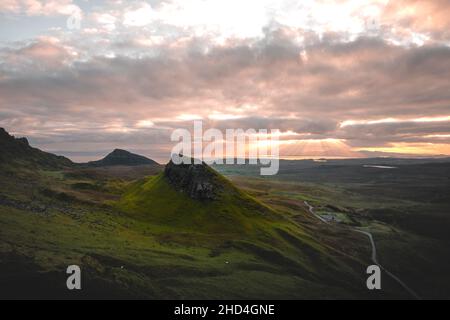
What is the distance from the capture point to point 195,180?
14800 cm

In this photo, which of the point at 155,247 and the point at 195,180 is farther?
the point at 195,180

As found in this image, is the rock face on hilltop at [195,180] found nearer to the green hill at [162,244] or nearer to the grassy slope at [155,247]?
the green hill at [162,244]

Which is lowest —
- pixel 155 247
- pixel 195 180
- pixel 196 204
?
pixel 155 247

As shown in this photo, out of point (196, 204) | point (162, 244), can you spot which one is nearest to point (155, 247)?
point (162, 244)

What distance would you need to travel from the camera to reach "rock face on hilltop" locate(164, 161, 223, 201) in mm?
143875

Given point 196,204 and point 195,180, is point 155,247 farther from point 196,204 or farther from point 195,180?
point 195,180

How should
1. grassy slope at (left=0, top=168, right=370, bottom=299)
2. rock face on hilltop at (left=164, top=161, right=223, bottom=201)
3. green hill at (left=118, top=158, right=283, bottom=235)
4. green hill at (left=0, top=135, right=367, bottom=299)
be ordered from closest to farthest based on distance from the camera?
grassy slope at (left=0, top=168, right=370, bottom=299) < green hill at (left=0, top=135, right=367, bottom=299) < green hill at (left=118, top=158, right=283, bottom=235) < rock face on hilltop at (left=164, top=161, right=223, bottom=201)

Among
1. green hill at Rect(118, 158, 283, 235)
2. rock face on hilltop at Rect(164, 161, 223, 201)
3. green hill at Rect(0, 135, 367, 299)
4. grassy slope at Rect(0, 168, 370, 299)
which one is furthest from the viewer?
rock face on hilltop at Rect(164, 161, 223, 201)

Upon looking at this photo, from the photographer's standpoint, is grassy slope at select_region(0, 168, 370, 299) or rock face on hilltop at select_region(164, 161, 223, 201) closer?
grassy slope at select_region(0, 168, 370, 299)

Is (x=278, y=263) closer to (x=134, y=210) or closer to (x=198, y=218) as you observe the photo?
(x=198, y=218)

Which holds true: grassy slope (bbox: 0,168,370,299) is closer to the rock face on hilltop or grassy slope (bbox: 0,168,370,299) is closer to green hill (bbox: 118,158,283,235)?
green hill (bbox: 118,158,283,235)

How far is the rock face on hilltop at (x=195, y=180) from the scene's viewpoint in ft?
472

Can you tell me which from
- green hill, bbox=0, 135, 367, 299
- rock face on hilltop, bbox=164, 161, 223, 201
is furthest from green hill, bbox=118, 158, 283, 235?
green hill, bbox=0, 135, 367, 299
